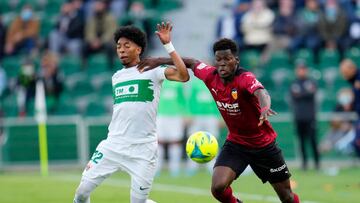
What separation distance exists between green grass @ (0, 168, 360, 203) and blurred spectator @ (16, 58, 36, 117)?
270cm

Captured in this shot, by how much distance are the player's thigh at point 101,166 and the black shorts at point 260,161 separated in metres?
1.40

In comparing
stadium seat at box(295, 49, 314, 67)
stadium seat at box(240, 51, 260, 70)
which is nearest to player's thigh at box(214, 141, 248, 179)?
stadium seat at box(240, 51, 260, 70)

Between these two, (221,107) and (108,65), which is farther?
(108,65)

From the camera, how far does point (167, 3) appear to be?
1137 inches

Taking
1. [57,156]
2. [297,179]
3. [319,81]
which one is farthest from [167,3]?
[297,179]

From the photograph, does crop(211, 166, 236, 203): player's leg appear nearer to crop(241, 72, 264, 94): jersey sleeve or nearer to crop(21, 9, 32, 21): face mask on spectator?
crop(241, 72, 264, 94): jersey sleeve

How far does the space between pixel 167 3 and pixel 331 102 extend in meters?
6.13

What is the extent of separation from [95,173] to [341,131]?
45.8 feet

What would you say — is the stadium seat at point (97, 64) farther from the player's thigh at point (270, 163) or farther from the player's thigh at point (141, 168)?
the player's thigh at point (141, 168)

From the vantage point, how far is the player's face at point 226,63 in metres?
11.2

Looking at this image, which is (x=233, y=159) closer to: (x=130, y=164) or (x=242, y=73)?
(x=242, y=73)

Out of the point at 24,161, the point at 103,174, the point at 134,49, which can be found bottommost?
the point at 24,161

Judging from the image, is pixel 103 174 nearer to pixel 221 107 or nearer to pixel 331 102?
pixel 221 107

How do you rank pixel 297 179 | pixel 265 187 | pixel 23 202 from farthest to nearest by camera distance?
pixel 297 179
pixel 265 187
pixel 23 202
